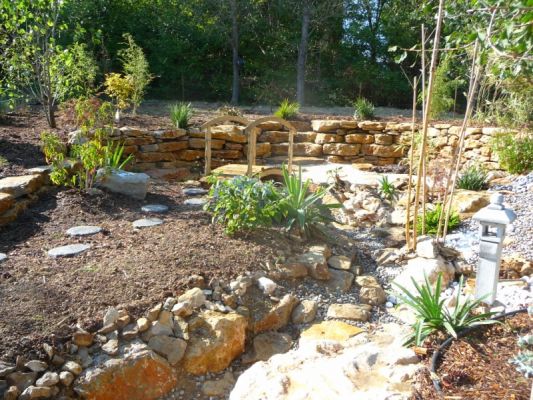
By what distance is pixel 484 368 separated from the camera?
227cm

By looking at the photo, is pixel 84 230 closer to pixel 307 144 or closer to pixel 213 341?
pixel 213 341

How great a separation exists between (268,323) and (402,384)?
131 cm

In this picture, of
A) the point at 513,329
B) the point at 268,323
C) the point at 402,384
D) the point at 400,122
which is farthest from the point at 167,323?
the point at 400,122

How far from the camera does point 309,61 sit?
41.2 ft

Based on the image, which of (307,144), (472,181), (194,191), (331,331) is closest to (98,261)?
(331,331)

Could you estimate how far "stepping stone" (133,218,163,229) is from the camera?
14.1 feet

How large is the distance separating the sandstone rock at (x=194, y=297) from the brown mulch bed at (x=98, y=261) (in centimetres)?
7

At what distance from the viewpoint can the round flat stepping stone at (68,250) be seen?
364 cm

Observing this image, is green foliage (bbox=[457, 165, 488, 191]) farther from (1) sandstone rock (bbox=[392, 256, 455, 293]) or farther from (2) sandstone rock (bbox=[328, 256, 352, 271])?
(2) sandstone rock (bbox=[328, 256, 352, 271])

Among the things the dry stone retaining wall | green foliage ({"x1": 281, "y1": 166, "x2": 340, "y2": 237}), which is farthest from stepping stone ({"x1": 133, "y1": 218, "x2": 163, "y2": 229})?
the dry stone retaining wall

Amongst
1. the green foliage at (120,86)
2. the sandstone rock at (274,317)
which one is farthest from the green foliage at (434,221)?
the green foliage at (120,86)

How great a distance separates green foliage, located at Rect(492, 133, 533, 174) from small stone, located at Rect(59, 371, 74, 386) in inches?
219

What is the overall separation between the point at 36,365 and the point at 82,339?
27 cm

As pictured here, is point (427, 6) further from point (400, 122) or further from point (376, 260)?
point (400, 122)
